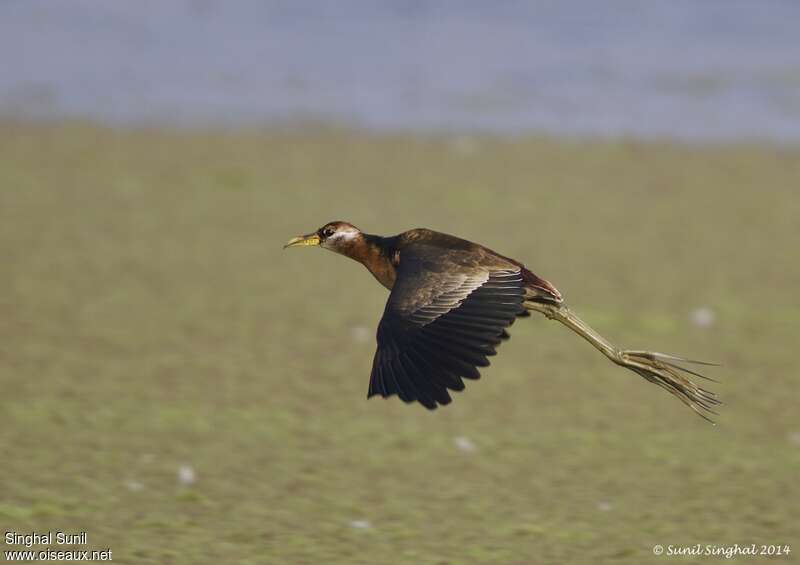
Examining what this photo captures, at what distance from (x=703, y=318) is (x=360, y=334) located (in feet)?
7.06

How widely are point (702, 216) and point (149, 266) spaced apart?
4383mm

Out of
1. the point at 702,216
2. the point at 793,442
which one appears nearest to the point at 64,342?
the point at 793,442

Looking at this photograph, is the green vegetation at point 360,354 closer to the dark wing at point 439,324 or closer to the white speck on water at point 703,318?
the white speck on water at point 703,318

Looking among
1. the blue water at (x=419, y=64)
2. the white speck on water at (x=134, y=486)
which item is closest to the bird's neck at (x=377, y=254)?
the white speck on water at (x=134, y=486)

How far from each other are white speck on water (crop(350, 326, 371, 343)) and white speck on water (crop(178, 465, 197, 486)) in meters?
2.45

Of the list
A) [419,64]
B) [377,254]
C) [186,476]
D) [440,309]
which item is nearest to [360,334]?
[186,476]

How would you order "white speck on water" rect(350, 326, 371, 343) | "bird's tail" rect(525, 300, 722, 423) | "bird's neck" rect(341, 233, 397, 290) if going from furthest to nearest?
"white speck on water" rect(350, 326, 371, 343)
"bird's tail" rect(525, 300, 722, 423)
"bird's neck" rect(341, 233, 397, 290)

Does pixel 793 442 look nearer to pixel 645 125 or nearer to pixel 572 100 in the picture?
pixel 645 125

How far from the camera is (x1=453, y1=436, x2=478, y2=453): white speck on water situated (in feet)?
24.0

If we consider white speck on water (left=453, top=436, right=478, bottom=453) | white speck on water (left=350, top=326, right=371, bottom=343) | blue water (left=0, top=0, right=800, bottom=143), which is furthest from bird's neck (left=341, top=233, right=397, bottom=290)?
blue water (left=0, top=0, right=800, bottom=143)

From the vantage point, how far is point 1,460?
6680 mm

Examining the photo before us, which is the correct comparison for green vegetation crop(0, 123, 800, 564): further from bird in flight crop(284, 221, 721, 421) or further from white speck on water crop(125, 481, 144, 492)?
bird in flight crop(284, 221, 721, 421)

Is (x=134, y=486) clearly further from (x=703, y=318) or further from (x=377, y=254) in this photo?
(x=703, y=318)

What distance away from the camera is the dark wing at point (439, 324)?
16.5 feet
